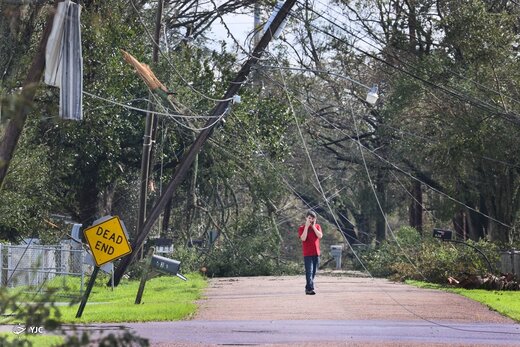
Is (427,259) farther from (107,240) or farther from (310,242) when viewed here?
(107,240)

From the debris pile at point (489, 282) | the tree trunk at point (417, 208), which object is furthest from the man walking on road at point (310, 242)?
the tree trunk at point (417, 208)

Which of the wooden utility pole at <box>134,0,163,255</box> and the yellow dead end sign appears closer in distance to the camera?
the yellow dead end sign

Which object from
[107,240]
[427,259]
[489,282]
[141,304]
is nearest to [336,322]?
[107,240]

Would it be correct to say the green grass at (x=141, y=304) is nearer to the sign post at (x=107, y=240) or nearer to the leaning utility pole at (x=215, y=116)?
the sign post at (x=107, y=240)

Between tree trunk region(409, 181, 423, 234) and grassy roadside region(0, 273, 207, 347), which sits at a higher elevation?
tree trunk region(409, 181, 423, 234)

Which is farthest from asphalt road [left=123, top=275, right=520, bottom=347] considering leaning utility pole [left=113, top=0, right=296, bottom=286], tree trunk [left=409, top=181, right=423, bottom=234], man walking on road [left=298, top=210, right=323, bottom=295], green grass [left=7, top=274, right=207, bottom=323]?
tree trunk [left=409, top=181, right=423, bottom=234]

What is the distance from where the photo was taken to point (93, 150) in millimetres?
33062

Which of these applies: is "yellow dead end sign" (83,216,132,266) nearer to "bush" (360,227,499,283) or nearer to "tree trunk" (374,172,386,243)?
"bush" (360,227,499,283)

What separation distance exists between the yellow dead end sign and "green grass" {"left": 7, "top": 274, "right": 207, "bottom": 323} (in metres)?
0.68

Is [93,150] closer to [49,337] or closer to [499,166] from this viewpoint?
[499,166]

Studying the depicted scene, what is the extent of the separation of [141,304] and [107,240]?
3622mm

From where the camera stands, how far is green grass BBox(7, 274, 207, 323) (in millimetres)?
17797

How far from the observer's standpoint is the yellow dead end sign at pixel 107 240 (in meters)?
17.4

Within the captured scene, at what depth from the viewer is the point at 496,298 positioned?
22766 mm
